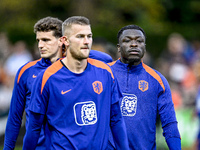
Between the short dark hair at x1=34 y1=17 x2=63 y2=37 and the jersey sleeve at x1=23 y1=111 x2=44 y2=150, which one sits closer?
the jersey sleeve at x1=23 y1=111 x2=44 y2=150

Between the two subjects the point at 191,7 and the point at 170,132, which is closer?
the point at 170,132

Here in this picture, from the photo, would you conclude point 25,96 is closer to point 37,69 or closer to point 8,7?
point 37,69

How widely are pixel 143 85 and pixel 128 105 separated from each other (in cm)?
32

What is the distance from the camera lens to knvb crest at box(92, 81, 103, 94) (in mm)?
5043

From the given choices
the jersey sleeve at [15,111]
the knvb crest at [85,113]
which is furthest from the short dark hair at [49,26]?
the knvb crest at [85,113]

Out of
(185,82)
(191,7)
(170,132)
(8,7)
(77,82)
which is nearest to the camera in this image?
(77,82)

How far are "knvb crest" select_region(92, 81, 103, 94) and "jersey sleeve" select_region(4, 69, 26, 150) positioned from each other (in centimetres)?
139

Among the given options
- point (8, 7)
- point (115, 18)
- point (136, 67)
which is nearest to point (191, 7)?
point (115, 18)

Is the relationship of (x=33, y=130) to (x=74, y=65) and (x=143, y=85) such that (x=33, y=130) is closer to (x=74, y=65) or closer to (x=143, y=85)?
(x=74, y=65)

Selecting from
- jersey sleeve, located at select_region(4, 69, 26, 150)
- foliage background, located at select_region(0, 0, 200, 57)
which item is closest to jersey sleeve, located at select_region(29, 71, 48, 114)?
jersey sleeve, located at select_region(4, 69, 26, 150)

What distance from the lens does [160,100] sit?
5980 millimetres

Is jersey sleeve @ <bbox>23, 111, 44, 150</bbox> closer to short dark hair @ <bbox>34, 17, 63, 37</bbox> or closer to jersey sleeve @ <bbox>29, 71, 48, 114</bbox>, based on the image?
jersey sleeve @ <bbox>29, 71, 48, 114</bbox>

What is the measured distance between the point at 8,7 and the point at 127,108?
2023 cm

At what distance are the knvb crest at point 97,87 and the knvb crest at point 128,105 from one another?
91 centimetres
